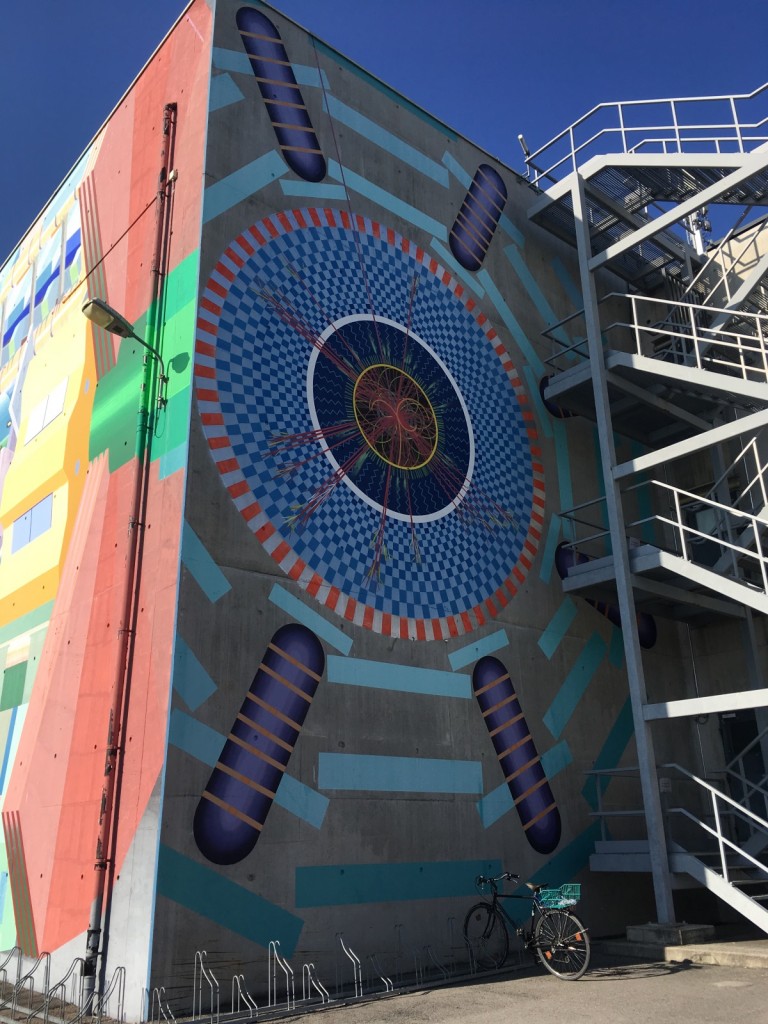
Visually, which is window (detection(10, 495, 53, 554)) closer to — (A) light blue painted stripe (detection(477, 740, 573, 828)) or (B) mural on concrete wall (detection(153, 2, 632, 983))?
(B) mural on concrete wall (detection(153, 2, 632, 983))

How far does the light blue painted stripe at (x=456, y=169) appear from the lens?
40.8 feet

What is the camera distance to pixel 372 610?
9.23m

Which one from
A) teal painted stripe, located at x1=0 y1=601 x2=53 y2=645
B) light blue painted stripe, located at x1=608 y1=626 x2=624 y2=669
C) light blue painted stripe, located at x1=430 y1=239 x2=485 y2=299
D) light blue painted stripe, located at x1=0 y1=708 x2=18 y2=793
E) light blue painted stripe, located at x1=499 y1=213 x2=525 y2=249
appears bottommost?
light blue painted stripe, located at x1=0 y1=708 x2=18 y2=793

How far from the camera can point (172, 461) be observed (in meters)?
8.52

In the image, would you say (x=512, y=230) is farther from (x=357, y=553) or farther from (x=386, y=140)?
(x=357, y=553)

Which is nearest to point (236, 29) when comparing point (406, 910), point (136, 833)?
point (136, 833)

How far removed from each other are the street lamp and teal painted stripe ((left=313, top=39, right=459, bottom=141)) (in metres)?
4.83

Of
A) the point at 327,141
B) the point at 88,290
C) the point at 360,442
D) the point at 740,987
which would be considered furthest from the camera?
the point at 88,290

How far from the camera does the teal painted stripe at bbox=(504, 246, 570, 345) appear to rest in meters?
13.1

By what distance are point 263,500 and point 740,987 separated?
19.7ft

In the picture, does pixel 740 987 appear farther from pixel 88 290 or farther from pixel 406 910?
pixel 88 290

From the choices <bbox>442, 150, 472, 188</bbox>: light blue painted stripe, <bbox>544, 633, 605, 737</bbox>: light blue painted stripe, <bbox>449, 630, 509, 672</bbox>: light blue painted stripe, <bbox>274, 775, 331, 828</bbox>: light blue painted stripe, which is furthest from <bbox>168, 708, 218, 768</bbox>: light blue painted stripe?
<bbox>442, 150, 472, 188</bbox>: light blue painted stripe

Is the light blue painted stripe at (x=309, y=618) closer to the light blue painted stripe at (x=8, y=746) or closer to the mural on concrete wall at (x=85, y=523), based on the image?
the mural on concrete wall at (x=85, y=523)

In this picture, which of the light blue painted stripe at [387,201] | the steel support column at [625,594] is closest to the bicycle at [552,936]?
the steel support column at [625,594]
